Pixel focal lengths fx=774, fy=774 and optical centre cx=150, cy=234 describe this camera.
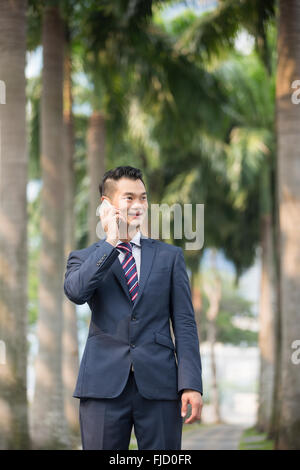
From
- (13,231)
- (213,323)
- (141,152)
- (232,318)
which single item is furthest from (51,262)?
(232,318)

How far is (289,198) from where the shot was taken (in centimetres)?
974

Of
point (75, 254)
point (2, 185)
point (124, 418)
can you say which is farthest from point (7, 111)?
point (124, 418)

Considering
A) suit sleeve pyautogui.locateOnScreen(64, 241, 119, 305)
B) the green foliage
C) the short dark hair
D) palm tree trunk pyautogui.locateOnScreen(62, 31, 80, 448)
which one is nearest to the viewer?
suit sleeve pyautogui.locateOnScreen(64, 241, 119, 305)

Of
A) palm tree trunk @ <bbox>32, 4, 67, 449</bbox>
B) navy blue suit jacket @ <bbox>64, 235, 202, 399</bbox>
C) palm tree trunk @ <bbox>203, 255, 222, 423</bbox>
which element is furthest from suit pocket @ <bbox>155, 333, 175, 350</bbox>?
palm tree trunk @ <bbox>203, 255, 222, 423</bbox>

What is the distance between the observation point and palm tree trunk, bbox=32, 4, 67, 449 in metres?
11.9

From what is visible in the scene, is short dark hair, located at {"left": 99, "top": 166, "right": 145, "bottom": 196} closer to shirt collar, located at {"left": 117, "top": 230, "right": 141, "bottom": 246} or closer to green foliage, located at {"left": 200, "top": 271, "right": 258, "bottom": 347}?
shirt collar, located at {"left": 117, "top": 230, "right": 141, "bottom": 246}

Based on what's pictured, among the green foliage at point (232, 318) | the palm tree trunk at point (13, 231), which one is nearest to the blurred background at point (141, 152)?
the palm tree trunk at point (13, 231)

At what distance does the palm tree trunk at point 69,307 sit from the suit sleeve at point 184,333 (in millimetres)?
10872

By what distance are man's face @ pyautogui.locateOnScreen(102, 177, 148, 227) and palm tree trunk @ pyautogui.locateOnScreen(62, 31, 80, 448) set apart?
10862mm

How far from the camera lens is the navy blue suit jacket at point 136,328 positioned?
3.61 meters

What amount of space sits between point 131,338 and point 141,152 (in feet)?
62.2

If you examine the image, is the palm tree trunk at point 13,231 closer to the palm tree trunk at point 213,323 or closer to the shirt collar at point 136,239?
the shirt collar at point 136,239
